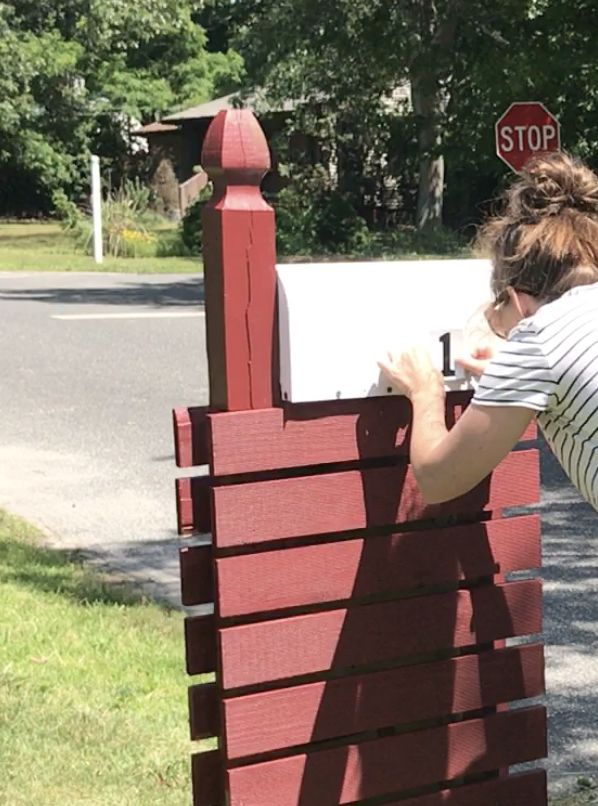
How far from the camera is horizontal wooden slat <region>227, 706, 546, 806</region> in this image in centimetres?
245

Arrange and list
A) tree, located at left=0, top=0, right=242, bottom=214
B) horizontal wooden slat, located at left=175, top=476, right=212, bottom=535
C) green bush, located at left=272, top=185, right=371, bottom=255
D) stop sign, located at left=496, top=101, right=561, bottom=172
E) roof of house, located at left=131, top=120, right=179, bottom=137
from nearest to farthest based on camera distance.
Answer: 1. horizontal wooden slat, located at left=175, top=476, right=212, bottom=535
2. stop sign, located at left=496, top=101, right=561, bottom=172
3. green bush, located at left=272, top=185, right=371, bottom=255
4. tree, located at left=0, top=0, right=242, bottom=214
5. roof of house, located at left=131, top=120, right=179, bottom=137

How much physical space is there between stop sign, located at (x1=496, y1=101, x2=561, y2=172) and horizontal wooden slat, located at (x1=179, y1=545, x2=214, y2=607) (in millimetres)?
7819

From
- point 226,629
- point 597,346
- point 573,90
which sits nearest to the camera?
point 597,346

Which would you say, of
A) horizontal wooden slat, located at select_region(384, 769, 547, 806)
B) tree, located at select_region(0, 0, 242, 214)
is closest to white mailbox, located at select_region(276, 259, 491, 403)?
horizontal wooden slat, located at select_region(384, 769, 547, 806)

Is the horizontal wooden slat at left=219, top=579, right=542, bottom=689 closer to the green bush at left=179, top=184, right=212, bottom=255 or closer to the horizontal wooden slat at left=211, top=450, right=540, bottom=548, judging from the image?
the horizontal wooden slat at left=211, top=450, right=540, bottom=548

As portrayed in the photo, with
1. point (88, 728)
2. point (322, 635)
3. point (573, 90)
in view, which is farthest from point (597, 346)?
point (573, 90)

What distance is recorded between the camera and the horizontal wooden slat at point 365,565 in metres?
2.38

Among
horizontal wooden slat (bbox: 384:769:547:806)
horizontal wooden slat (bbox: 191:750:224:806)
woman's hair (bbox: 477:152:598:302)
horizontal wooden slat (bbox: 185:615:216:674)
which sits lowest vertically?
horizontal wooden slat (bbox: 384:769:547:806)

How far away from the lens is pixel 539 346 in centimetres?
213

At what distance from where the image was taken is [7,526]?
6.07 meters

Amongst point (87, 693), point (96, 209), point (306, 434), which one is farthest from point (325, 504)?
point (96, 209)

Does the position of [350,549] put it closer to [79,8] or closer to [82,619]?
[82,619]

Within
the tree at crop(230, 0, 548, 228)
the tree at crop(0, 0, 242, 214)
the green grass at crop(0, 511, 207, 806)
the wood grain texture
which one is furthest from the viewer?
the tree at crop(0, 0, 242, 214)

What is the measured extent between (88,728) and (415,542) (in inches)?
58.6
